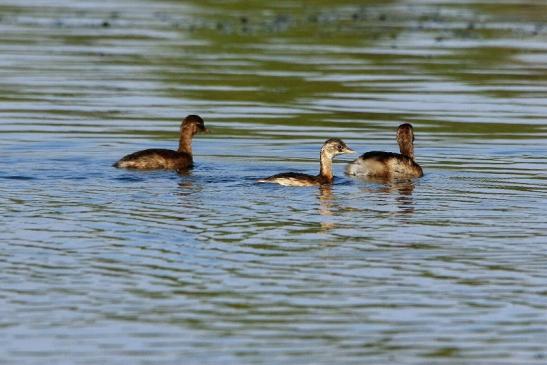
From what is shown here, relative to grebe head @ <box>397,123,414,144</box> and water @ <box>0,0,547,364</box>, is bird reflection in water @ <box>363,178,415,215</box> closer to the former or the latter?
water @ <box>0,0,547,364</box>

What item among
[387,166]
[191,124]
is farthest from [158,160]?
[387,166]

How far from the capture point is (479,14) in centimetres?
3775

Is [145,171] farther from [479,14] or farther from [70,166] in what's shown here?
[479,14]

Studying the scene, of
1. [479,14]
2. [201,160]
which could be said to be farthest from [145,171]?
[479,14]

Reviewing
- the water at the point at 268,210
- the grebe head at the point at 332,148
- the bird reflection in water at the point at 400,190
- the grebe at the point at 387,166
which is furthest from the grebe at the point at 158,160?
the bird reflection in water at the point at 400,190

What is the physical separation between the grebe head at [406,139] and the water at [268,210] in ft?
1.43

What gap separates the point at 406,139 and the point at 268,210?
4.15m

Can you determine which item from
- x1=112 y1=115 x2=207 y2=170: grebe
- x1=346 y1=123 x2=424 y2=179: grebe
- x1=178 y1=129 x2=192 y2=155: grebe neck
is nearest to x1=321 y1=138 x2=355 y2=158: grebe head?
x1=346 y1=123 x2=424 y2=179: grebe

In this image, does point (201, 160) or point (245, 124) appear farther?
point (245, 124)

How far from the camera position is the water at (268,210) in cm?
919

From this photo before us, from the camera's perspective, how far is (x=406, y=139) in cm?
1733

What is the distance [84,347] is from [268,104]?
1434cm

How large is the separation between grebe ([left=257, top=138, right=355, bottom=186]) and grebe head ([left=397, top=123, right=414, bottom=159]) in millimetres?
1056

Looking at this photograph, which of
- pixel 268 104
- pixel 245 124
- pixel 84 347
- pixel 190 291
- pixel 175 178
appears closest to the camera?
pixel 84 347
